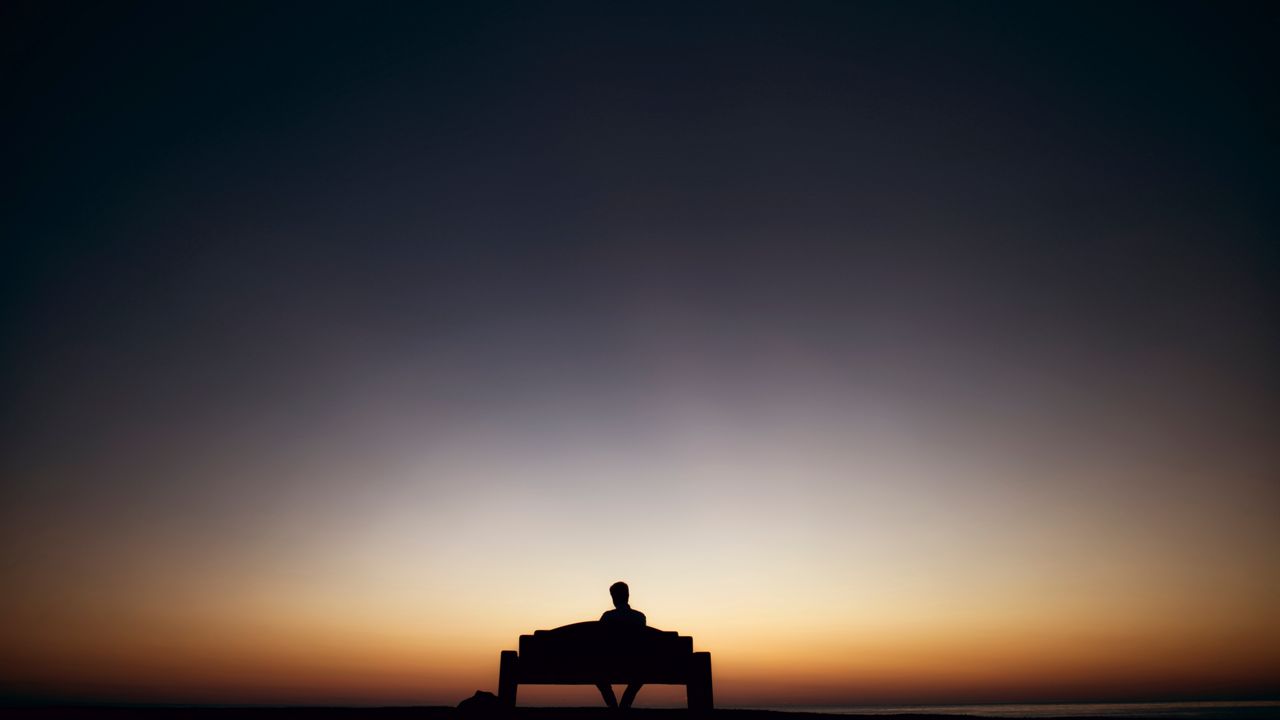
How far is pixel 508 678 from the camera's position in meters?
5.79

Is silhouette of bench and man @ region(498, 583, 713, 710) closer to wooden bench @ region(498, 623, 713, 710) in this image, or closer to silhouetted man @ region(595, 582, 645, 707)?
wooden bench @ region(498, 623, 713, 710)

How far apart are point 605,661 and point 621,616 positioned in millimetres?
1792

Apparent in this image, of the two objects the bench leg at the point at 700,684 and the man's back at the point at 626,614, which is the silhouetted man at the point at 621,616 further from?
the bench leg at the point at 700,684

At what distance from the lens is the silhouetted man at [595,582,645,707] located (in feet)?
23.5

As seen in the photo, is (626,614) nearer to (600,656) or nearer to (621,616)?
(621,616)

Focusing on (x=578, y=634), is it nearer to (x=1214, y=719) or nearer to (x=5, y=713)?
(x=5, y=713)

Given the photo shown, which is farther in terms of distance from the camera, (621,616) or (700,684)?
(621,616)

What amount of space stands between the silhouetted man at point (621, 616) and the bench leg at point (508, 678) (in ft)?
3.65


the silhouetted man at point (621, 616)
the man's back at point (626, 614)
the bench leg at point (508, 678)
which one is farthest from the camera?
the man's back at point (626, 614)

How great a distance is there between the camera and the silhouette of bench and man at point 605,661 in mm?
5832

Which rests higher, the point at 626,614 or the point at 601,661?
the point at 626,614

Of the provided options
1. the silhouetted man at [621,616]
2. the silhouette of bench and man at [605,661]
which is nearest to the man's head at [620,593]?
the silhouetted man at [621,616]

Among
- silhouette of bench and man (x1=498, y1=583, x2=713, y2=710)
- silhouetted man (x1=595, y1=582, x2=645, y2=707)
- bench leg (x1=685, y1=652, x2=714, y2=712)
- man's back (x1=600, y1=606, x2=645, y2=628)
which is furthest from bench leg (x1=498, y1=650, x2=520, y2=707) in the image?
man's back (x1=600, y1=606, x2=645, y2=628)

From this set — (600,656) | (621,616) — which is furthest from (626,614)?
(600,656)
